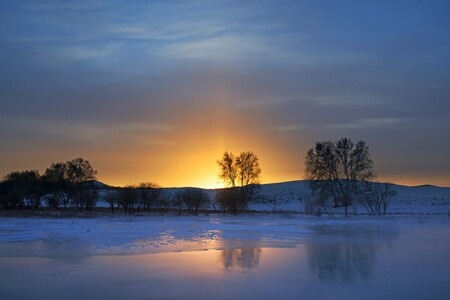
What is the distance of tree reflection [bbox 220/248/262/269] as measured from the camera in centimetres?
1369

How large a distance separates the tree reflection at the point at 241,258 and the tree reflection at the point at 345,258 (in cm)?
163

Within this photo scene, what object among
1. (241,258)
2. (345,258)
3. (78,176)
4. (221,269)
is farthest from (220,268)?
(78,176)

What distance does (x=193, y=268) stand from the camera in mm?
13008

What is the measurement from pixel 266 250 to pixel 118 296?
893cm

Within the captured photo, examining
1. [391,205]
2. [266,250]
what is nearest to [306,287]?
[266,250]

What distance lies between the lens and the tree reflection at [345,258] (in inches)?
486

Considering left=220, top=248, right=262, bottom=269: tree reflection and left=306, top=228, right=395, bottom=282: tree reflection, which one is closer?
left=306, top=228, right=395, bottom=282: tree reflection

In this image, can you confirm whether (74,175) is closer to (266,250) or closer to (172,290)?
(266,250)

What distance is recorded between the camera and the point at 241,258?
15266 mm

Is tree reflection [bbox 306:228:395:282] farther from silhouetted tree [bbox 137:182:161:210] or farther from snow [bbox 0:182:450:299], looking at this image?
silhouetted tree [bbox 137:182:161:210]

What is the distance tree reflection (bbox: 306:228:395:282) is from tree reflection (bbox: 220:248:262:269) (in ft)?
5.35

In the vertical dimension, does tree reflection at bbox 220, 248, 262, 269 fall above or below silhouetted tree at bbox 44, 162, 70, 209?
below

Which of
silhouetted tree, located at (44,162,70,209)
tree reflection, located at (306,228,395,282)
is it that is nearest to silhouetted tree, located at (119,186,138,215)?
silhouetted tree, located at (44,162,70,209)

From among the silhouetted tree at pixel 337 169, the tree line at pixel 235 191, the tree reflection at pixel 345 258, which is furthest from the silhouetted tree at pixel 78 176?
the tree reflection at pixel 345 258
